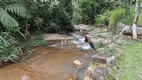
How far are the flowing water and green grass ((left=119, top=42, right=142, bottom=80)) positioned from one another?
1085 mm

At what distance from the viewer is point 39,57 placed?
609 cm

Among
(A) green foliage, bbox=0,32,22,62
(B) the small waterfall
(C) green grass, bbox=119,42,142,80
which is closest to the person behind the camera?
(C) green grass, bbox=119,42,142,80

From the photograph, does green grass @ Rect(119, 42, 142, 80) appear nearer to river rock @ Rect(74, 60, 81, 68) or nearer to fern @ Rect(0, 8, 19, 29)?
river rock @ Rect(74, 60, 81, 68)

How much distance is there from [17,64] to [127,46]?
295 centimetres

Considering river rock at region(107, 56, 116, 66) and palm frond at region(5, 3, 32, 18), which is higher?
palm frond at region(5, 3, 32, 18)

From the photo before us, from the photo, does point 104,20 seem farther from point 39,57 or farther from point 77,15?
point 39,57

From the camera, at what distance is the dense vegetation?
604 cm

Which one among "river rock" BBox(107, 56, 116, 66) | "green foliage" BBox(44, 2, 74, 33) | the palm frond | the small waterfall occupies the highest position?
the palm frond

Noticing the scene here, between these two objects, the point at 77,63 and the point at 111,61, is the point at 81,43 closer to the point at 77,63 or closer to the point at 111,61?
the point at 77,63

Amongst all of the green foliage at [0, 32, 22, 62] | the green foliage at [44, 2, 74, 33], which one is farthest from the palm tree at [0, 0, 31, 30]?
the green foliage at [44, 2, 74, 33]

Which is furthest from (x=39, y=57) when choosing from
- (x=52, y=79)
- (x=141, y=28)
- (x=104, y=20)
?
(x=104, y=20)

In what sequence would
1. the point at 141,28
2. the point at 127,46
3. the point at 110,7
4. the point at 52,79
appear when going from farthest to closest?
the point at 110,7 → the point at 141,28 → the point at 127,46 → the point at 52,79

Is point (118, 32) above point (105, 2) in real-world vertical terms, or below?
below

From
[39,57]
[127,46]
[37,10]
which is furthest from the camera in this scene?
[37,10]
